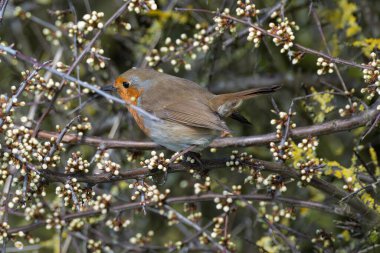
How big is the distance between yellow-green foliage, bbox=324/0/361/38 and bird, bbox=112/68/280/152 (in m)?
1.09

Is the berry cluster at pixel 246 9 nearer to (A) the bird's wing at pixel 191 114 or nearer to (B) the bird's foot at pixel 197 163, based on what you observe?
(A) the bird's wing at pixel 191 114

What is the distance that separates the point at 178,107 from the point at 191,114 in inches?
6.8

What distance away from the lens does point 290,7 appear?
454 cm

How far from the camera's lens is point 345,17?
4.33 metres

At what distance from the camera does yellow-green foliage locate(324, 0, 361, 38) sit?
431 cm

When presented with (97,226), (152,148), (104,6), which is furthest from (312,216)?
(104,6)

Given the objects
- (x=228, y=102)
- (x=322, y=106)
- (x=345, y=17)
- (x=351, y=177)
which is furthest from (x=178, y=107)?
(x=345, y=17)

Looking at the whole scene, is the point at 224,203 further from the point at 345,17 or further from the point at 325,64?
the point at 345,17

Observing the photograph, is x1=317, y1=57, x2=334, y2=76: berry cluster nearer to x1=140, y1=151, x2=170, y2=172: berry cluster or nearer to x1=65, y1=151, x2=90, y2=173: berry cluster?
x1=140, y1=151, x2=170, y2=172: berry cluster

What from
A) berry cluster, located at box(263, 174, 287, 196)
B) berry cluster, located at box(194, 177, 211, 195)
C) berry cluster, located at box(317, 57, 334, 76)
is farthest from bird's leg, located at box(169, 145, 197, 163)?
berry cluster, located at box(317, 57, 334, 76)

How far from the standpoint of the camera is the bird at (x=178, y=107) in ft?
12.6

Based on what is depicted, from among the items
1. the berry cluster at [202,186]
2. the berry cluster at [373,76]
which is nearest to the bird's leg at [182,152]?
the berry cluster at [202,186]

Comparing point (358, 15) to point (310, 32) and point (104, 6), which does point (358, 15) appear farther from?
point (104, 6)

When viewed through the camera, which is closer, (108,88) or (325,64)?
(325,64)
